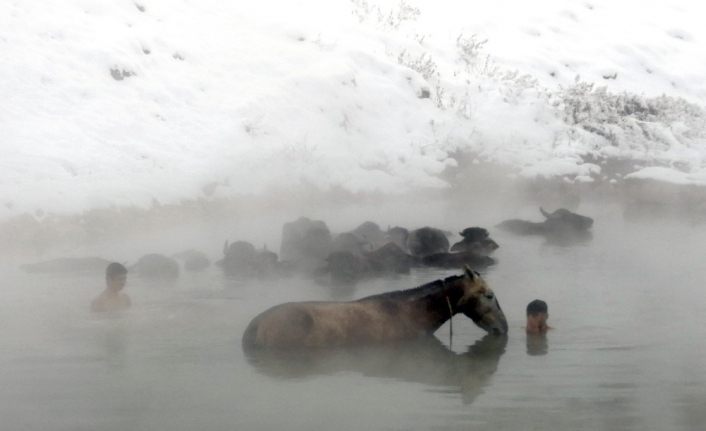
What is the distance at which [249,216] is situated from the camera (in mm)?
21578

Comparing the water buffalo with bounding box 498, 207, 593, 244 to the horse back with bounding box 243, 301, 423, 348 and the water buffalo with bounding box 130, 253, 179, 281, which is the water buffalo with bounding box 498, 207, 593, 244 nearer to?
the water buffalo with bounding box 130, 253, 179, 281

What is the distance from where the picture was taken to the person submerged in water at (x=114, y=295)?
1284 cm

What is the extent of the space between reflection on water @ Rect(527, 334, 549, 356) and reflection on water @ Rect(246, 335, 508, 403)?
267 millimetres

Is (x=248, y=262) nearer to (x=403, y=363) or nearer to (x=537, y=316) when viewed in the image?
(x=537, y=316)

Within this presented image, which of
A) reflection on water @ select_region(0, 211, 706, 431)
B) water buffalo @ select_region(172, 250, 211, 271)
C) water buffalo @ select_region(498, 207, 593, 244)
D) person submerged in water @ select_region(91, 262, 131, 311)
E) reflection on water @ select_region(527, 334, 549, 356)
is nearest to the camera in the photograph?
reflection on water @ select_region(0, 211, 706, 431)

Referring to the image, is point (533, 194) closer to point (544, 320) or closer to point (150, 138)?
point (150, 138)

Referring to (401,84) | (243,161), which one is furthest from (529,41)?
(243,161)

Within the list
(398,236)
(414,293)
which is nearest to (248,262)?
(398,236)

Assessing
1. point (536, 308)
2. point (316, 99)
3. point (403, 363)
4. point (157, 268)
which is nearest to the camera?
point (403, 363)

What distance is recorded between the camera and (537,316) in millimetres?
11406

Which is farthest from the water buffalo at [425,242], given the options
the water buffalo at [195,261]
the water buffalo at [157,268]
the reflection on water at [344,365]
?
the water buffalo at [157,268]

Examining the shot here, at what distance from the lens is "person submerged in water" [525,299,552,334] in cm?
1138

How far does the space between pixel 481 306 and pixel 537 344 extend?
2.35 feet

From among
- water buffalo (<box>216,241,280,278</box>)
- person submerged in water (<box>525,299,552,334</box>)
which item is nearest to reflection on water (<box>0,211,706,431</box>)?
person submerged in water (<box>525,299,552,334</box>)
